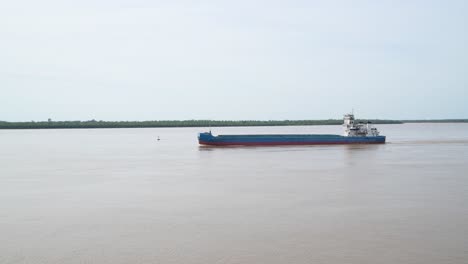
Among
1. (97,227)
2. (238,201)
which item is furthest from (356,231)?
(97,227)

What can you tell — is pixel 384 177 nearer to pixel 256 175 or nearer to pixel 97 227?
pixel 256 175

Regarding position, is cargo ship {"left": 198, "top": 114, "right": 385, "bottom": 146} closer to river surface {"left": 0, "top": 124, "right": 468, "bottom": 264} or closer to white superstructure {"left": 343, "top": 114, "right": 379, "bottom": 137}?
white superstructure {"left": 343, "top": 114, "right": 379, "bottom": 137}

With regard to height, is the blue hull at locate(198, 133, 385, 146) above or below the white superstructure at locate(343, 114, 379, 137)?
below

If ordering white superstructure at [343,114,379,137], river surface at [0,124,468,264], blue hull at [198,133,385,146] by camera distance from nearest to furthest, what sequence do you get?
river surface at [0,124,468,264] < blue hull at [198,133,385,146] < white superstructure at [343,114,379,137]

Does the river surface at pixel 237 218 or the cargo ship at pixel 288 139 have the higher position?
the cargo ship at pixel 288 139

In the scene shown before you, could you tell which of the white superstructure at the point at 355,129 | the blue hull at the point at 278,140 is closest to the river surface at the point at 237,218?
the blue hull at the point at 278,140

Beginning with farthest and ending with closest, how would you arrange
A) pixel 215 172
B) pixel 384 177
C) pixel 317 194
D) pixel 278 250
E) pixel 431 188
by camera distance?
pixel 215 172
pixel 384 177
pixel 431 188
pixel 317 194
pixel 278 250

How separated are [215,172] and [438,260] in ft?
58.2

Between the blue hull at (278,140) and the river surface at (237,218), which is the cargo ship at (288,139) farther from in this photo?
the river surface at (237,218)

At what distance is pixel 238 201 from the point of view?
1623 centimetres

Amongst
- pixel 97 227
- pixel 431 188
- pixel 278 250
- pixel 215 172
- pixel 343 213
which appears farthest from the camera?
pixel 215 172

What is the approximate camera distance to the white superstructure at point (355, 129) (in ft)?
173

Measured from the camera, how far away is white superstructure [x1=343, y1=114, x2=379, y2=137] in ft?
173

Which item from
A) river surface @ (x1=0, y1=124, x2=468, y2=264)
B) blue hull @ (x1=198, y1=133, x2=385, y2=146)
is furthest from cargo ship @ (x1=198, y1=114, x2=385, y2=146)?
river surface @ (x1=0, y1=124, x2=468, y2=264)
